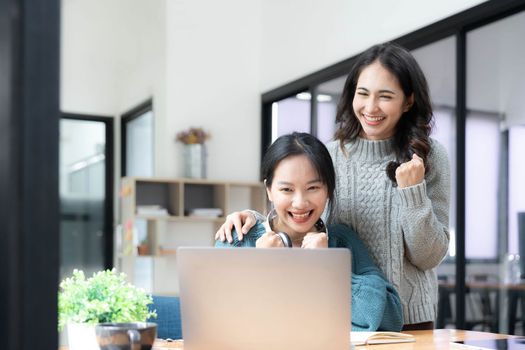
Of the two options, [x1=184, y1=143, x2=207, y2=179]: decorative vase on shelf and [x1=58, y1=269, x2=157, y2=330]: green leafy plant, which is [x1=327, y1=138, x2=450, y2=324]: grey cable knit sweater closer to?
[x1=58, y1=269, x2=157, y2=330]: green leafy plant

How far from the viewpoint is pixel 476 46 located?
3.80m

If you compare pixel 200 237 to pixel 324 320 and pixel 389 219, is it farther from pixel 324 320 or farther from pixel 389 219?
pixel 324 320

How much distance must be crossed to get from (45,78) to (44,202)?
2.8 inches

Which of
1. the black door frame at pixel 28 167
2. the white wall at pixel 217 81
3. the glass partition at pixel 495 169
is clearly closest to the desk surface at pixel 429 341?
the black door frame at pixel 28 167

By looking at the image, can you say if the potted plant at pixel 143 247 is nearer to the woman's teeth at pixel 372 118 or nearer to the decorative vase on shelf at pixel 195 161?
the decorative vase on shelf at pixel 195 161

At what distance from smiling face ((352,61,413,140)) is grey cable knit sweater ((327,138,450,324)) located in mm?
78

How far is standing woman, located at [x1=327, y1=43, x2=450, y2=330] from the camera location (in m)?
1.73

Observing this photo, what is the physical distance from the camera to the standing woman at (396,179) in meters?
1.73

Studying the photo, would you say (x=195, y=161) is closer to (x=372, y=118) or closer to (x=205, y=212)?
(x=205, y=212)

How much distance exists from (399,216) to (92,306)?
86cm

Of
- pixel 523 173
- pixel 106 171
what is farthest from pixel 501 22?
pixel 106 171

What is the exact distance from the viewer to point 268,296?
1096 mm

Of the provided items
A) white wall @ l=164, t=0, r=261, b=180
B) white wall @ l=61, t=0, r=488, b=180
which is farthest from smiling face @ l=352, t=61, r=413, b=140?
white wall @ l=164, t=0, r=261, b=180

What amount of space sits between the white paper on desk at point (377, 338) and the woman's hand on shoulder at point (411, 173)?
0.36 metres
